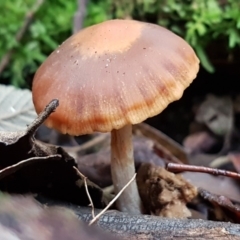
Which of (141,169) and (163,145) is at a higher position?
(141,169)

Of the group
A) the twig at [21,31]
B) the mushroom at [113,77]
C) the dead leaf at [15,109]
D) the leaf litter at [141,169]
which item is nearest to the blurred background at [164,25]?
the twig at [21,31]

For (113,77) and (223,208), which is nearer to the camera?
(113,77)

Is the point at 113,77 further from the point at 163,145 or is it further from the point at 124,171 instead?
the point at 163,145

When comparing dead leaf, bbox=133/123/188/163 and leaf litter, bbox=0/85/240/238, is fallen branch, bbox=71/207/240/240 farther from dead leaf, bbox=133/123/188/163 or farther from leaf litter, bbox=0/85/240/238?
dead leaf, bbox=133/123/188/163

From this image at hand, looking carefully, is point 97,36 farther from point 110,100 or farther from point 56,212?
point 56,212

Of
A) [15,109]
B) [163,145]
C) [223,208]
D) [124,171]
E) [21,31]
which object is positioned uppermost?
[21,31]

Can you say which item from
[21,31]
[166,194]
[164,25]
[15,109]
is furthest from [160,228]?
[21,31]
